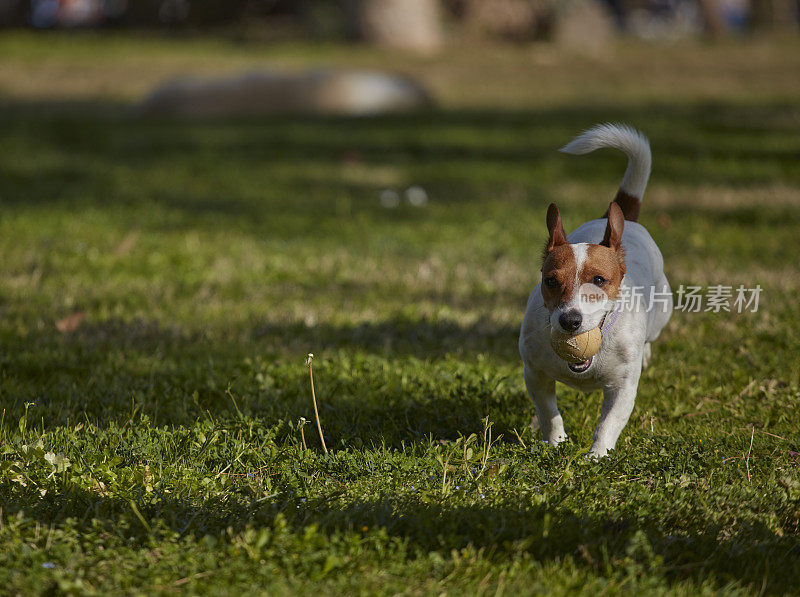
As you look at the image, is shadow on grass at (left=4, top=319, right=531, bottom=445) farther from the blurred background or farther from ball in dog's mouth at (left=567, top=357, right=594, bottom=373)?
the blurred background

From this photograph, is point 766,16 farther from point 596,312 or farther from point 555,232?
point 596,312

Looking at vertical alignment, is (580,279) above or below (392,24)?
above

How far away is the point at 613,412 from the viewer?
3.48 metres

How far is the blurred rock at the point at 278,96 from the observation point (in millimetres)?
14148

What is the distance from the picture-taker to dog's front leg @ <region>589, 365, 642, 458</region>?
3.46 metres

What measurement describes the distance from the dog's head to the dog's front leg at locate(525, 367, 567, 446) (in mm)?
381

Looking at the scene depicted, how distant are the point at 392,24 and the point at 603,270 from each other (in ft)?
67.0

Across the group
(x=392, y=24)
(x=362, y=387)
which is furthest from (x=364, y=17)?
(x=362, y=387)

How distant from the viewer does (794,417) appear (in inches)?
160

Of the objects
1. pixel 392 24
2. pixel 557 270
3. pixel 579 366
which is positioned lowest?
pixel 392 24

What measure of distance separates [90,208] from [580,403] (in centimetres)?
558

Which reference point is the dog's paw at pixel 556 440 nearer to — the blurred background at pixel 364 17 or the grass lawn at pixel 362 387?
the grass lawn at pixel 362 387

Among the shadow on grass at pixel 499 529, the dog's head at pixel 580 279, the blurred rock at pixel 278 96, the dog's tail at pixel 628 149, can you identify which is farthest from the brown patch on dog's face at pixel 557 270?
the blurred rock at pixel 278 96

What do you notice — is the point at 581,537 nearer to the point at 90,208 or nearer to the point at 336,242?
the point at 336,242
